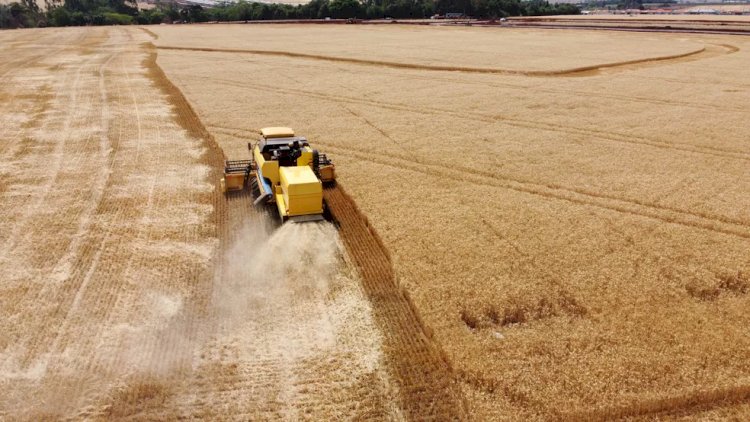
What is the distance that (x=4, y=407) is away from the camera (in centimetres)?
833

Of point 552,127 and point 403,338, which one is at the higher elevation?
point 552,127

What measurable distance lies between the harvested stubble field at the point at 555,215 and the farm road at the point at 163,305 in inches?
68.8

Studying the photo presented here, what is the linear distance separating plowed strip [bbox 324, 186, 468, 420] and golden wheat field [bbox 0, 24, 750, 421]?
2.0 inches

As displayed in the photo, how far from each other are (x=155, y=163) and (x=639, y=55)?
164 feet

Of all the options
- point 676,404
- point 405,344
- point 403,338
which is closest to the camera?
point 676,404

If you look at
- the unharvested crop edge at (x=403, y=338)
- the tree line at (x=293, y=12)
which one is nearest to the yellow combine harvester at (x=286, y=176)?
the unharvested crop edge at (x=403, y=338)

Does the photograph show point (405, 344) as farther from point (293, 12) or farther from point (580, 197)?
point (293, 12)

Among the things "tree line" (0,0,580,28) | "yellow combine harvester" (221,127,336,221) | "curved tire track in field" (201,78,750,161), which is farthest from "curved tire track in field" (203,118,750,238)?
"tree line" (0,0,580,28)

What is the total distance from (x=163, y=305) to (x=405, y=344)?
5.39 meters

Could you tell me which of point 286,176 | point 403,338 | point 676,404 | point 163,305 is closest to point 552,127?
point 286,176

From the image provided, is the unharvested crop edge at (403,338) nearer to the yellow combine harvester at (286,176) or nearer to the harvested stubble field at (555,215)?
the harvested stubble field at (555,215)

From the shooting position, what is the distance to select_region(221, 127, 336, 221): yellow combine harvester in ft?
44.6

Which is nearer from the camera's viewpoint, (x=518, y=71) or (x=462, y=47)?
(x=518, y=71)

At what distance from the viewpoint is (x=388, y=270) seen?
1249 centimetres
